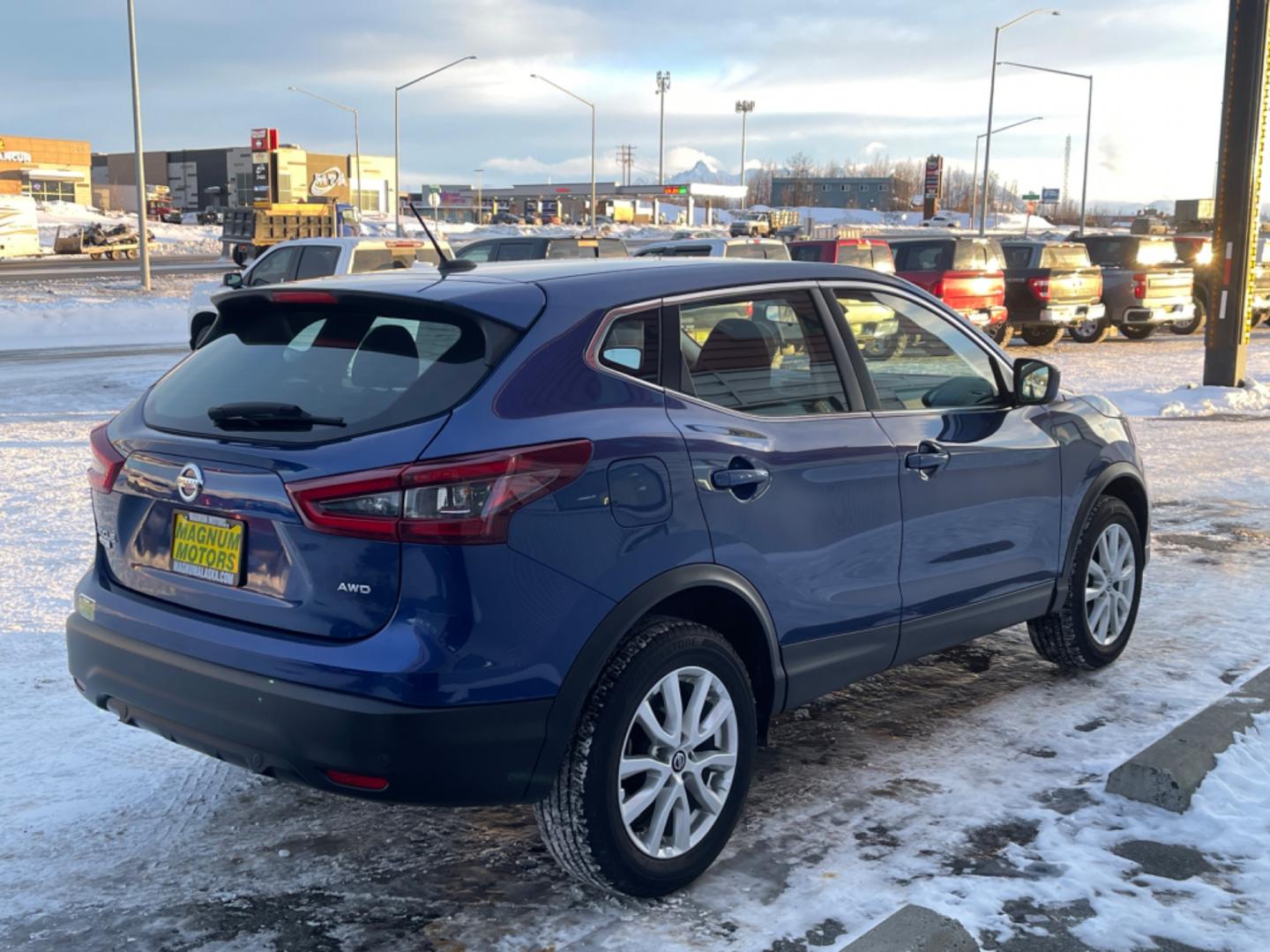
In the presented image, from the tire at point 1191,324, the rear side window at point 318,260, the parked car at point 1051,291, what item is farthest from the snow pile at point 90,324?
the tire at point 1191,324

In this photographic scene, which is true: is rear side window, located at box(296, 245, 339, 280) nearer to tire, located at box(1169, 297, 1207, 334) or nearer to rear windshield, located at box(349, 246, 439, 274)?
rear windshield, located at box(349, 246, 439, 274)

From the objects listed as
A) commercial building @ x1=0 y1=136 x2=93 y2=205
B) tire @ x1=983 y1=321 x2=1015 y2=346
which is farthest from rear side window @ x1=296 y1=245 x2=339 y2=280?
commercial building @ x1=0 y1=136 x2=93 y2=205

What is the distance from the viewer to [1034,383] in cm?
503

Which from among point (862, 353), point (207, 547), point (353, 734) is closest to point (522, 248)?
point (862, 353)

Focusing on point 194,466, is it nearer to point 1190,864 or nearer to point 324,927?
point 324,927

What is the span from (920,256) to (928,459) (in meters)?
17.8

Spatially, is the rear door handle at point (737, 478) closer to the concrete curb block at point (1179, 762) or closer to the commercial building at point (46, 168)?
the concrete curb block at point (1179, 762)

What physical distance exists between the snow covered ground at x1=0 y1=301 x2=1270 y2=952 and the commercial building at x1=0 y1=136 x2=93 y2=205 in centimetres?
9959

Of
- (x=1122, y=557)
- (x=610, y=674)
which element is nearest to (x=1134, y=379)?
(x=1122, y=557)

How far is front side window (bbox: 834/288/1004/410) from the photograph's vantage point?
4492mm

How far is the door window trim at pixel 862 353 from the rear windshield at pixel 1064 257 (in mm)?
18143

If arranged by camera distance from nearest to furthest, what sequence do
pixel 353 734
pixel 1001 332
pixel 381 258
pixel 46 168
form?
pixel 353 734, pixel 381 258, pixel 1001 332, pixel 46 168

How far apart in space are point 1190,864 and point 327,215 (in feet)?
148

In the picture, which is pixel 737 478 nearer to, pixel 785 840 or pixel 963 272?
pixel 785 840
